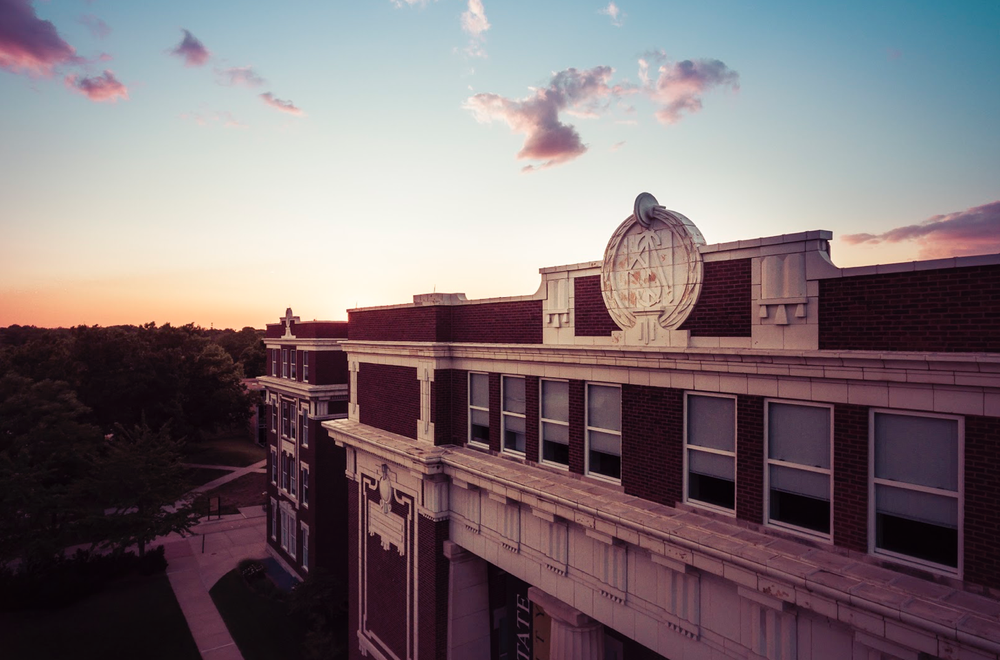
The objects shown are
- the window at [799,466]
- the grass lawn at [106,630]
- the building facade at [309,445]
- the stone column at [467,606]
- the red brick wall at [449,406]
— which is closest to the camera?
the window at [799,466]

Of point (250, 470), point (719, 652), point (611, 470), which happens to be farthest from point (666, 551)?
point (250, 470)

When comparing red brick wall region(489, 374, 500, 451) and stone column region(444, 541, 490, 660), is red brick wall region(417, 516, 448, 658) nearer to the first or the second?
stone column region(444, 541, 490, 660)

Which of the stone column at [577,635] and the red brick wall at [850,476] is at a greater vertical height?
the red brick wall at [850,476]

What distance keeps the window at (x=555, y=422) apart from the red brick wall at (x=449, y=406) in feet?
10.5

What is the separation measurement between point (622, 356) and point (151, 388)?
58.0 meters

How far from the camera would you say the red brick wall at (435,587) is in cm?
1574

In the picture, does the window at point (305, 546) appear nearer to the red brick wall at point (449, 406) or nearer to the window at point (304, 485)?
the window at point (304, 485)

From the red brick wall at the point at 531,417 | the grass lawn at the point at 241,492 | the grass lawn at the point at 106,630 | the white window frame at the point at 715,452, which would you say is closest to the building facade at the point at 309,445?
the grass lawn at the point at 106,630

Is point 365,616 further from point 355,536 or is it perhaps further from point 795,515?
point 795,515

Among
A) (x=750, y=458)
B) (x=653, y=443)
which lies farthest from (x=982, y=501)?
(x=653, y=443)

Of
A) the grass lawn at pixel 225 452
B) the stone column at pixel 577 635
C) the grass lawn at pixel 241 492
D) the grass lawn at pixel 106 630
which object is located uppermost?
the stone column at pixel 577 635

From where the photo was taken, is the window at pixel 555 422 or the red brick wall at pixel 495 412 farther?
the red brick wall at pixel 495 412

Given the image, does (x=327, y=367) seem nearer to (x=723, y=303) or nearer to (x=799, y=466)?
(x=723, y=303)

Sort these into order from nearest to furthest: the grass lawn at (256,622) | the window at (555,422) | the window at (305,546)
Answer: the window at (555,422), the grass lawn at (256,622), the window at (305,546)
